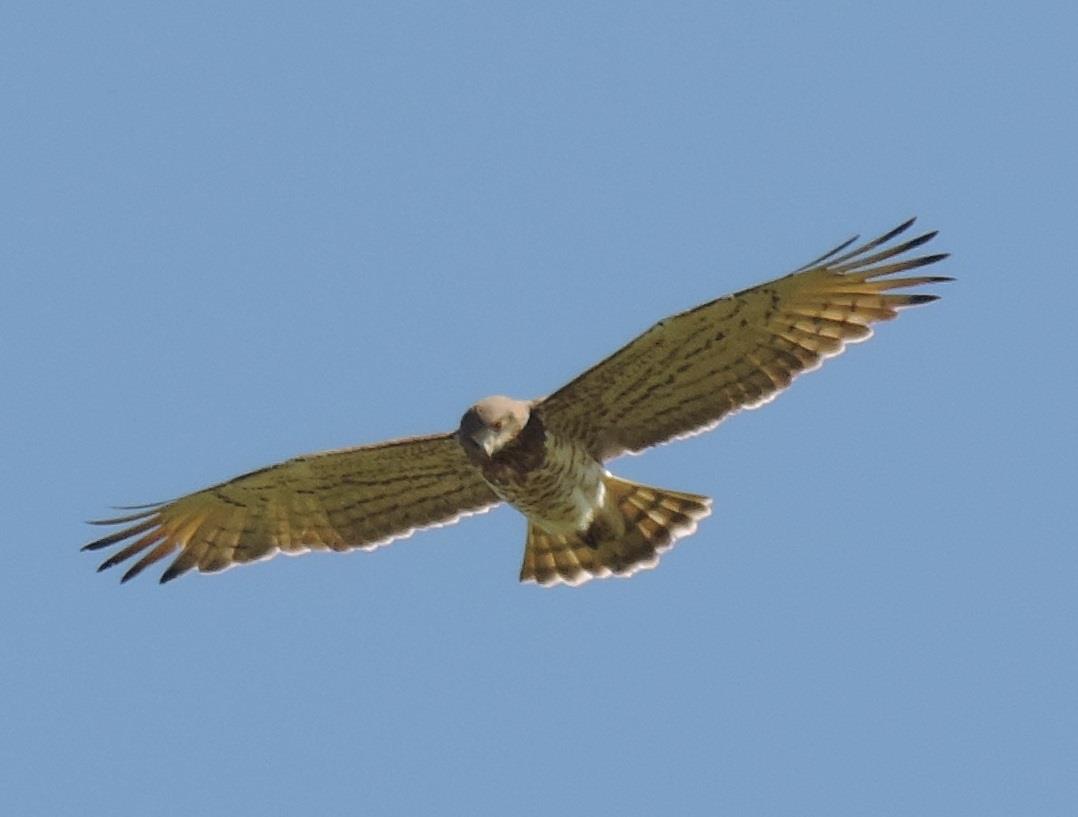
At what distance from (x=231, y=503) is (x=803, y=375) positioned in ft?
13.3

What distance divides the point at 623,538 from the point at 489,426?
1.82m

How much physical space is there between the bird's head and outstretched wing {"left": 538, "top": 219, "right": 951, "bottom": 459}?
32 cm

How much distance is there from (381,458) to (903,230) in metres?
3.76

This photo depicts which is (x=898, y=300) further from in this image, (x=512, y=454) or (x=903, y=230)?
(x=512, y=454)

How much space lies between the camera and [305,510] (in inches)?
636

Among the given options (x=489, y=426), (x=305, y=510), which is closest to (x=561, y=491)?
(x=489, y=426)

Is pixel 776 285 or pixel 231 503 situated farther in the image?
pixel 231 503

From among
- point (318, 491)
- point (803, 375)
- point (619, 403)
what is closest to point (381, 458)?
point (318, 491)

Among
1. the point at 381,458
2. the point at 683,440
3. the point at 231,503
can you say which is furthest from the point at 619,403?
the point at 231,503

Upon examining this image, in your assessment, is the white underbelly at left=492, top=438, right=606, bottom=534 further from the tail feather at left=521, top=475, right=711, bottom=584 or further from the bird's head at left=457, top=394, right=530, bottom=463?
the bird's head at left=457, top=394, right=530, bottom=463

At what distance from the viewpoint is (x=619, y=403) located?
1527 cm

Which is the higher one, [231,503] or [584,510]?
[231,503]

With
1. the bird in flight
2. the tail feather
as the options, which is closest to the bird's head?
the bird in flight

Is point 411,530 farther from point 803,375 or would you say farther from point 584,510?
point 803,375
